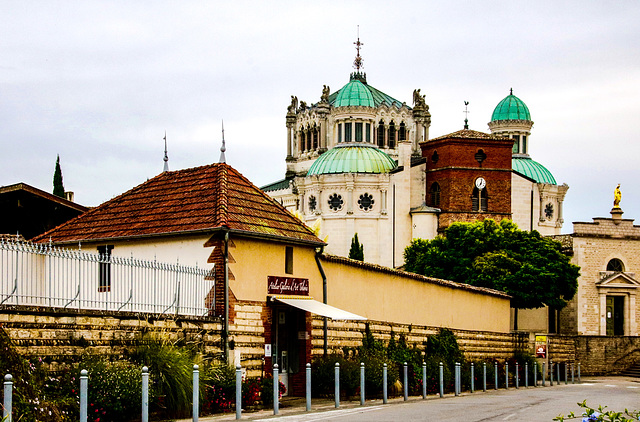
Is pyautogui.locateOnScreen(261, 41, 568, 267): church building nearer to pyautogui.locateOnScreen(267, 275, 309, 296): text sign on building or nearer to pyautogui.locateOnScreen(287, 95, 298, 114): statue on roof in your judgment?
pyautogui.locateOnScreen(287, 95, 298, 114): statue on roof

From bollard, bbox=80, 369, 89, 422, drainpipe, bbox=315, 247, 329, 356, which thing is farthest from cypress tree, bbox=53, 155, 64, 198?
bollard, bbox=80, 369, 89, 422

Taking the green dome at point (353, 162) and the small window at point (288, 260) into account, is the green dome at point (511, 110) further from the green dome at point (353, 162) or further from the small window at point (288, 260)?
the small window at point (288, 260)

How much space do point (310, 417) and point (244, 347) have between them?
4769mm

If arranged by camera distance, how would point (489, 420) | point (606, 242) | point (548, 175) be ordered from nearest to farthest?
point (489, 420), point (606, 242), point (548, 175)

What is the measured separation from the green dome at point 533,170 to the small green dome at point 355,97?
14.8 meters

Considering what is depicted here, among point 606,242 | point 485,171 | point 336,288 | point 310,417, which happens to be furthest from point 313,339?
point 485,171

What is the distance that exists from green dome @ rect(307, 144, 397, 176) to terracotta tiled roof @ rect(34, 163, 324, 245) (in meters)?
55.1

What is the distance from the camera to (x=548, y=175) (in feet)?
310

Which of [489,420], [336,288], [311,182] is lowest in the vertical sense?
[489,420]

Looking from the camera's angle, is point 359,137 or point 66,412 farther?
point 359,137

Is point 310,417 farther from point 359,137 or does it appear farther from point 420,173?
point 359,137

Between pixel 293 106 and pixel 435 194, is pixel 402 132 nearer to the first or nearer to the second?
pixel 293 106

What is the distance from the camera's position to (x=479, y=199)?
79625 millimetres

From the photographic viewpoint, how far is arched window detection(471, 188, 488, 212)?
79500 mm
